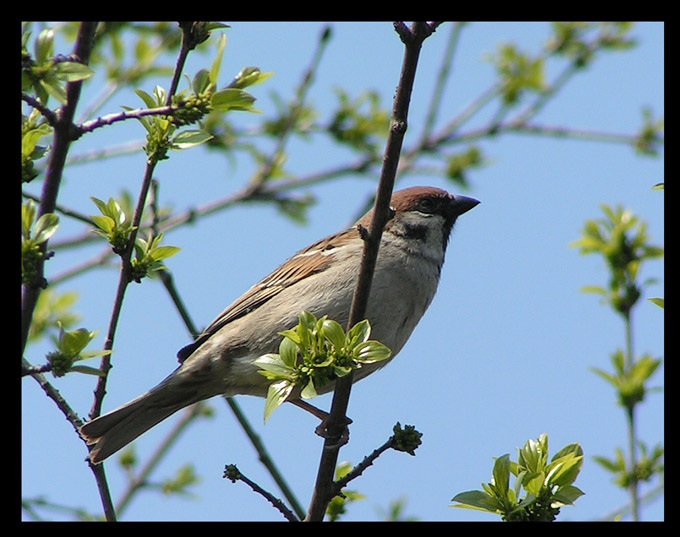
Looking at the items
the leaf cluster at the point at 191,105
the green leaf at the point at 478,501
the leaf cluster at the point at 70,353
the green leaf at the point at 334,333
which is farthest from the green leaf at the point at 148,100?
the green leaf at the point at 478,501

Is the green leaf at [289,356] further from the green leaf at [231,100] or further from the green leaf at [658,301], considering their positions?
the green leaf at [658,301]

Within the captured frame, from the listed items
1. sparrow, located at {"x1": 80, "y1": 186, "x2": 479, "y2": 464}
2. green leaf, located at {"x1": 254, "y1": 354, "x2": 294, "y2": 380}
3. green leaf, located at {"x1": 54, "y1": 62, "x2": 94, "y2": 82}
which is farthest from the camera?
sparrow, located at {"x1": 80, "y1": 186, "x2": 479, "y2": 464}

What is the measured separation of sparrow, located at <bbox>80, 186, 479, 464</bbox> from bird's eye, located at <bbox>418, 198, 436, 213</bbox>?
0.19 meters

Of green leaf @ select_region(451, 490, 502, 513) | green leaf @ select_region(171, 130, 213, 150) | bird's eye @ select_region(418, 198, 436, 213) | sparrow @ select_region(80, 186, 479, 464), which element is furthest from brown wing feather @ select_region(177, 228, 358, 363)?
green leaf @ select_region(451, 490, 502, 513)

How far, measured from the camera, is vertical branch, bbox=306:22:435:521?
2.54 m

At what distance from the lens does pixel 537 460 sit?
279cm

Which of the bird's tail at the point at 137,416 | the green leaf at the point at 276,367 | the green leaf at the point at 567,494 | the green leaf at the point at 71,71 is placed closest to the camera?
the green leaf at the point at 71,71

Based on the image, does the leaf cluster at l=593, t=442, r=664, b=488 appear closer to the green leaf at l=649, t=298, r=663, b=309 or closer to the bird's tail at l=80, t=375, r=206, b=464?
the green leaf at l=649, t=298, r=663, b=309

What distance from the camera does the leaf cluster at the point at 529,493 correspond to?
8.69 ft

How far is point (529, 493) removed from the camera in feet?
8.75

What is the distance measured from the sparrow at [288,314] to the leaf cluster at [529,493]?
1535 mm
